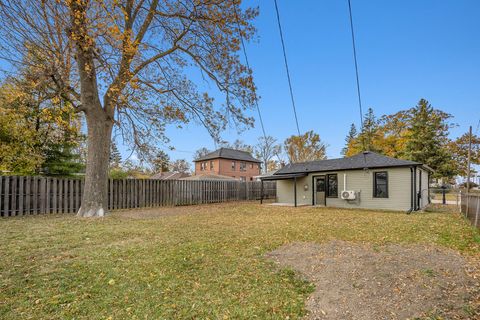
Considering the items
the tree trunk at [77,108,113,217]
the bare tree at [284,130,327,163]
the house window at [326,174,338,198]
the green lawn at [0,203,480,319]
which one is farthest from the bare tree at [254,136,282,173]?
the green lawn at [0,203,480,319]

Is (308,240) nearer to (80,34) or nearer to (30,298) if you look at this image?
(30,298)

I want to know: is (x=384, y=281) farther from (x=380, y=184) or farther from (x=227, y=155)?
(x=227, y=155)

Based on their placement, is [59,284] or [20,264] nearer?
[59,284]

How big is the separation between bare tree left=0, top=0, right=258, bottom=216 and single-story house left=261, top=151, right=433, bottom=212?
7.45 metres

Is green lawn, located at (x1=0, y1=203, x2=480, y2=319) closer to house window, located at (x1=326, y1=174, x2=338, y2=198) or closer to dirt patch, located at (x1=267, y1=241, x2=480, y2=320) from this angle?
dirt patch, located at (x1=267, y1=241, x2=480, y2=320)

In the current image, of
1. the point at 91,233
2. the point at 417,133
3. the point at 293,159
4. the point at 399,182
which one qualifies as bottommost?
the point at 91,233

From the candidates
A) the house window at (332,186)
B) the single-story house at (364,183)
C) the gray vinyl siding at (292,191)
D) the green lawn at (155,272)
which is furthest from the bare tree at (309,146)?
the green lawn at (155,272)

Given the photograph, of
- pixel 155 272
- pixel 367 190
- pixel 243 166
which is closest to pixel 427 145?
pixel 367 190

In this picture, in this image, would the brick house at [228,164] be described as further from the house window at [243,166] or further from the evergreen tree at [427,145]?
the evergreen tree at [427,145]

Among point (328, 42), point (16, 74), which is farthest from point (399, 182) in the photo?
point (16, 74)

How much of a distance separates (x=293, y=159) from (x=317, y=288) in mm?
34046

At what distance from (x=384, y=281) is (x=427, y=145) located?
2723 centimetres

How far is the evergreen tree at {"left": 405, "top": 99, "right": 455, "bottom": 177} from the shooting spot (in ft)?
79.0

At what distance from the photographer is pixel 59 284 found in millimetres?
3129
